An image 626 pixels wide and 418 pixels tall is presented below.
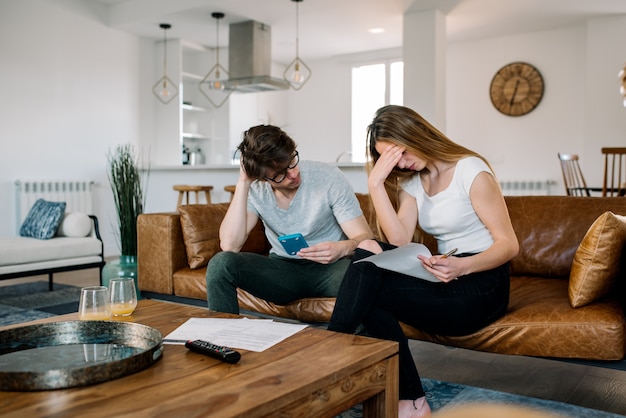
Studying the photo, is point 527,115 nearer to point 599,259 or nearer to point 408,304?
point 599,259

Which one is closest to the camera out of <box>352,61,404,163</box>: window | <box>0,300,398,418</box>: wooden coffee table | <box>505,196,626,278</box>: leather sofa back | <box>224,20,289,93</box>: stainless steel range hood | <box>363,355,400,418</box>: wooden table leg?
<box>0,300,398,418</box>: wooden coffee table

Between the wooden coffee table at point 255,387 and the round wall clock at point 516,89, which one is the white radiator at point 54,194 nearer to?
the wooden coffee table at point 255,387

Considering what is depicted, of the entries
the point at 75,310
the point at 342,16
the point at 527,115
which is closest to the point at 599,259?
the point at 75,310

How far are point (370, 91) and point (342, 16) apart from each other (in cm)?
207

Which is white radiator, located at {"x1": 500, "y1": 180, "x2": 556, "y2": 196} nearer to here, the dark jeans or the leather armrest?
the leather armrest

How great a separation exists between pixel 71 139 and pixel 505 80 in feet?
16.3

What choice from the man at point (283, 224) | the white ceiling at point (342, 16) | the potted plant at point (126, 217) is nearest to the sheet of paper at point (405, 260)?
the man at point (283, 224)

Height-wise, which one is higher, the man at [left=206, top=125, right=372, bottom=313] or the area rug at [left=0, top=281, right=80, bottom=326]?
the man at [left=206, top=125, right=372, bottom=313]

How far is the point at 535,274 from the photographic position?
236cm

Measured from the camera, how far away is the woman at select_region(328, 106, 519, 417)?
1.63 m

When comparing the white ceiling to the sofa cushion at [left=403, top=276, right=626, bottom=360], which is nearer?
the sofa cushion at [left=403, top=276, right=626, bottom=360]

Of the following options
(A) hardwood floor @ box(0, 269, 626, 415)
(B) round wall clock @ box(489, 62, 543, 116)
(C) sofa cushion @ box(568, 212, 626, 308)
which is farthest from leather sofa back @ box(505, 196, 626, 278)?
(B) round wall clock @ box(489, 62, 543, 116)

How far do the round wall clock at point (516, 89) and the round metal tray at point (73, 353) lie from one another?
6.37 m

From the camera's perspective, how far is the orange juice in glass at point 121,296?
60.1 inches
